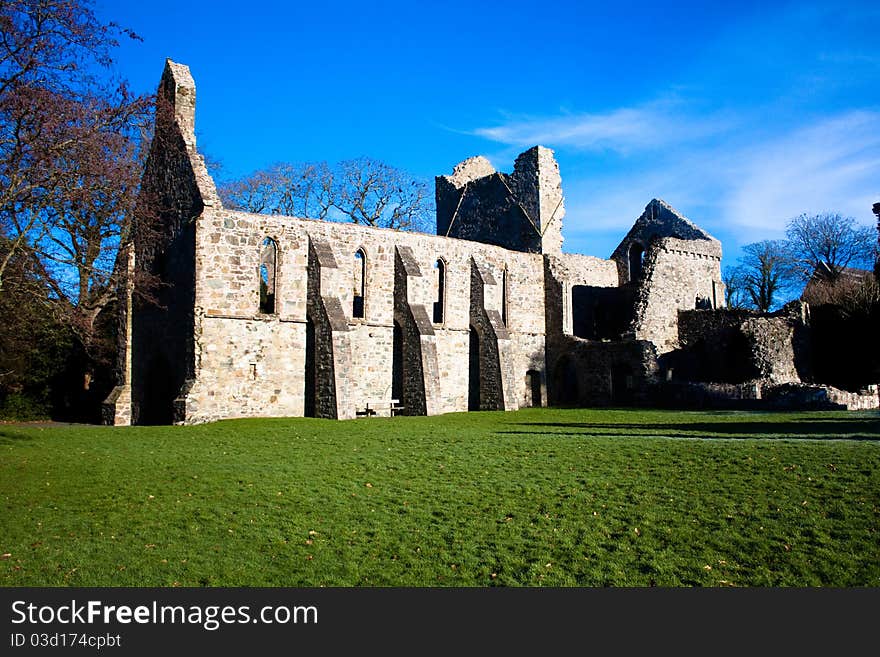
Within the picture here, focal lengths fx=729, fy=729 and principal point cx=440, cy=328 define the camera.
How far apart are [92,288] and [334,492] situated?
21909 mm

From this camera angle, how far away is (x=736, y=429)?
17844 millimetres

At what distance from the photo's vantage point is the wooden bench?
26.2 meters

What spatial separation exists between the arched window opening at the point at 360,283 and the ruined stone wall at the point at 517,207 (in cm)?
905

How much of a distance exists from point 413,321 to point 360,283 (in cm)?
309

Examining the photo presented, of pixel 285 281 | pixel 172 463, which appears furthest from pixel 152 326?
pixel 172 463

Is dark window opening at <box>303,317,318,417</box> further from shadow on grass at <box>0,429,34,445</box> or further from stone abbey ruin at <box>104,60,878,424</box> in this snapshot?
shadow on grass at <box>0,429,34,445</box>

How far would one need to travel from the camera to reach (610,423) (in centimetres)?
2108

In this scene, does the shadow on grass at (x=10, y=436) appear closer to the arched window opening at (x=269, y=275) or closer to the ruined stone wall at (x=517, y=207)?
the arched window opening at (x=269, y=275)

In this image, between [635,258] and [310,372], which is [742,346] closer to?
[635,258]

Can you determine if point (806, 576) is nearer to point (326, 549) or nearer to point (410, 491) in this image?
point (326, 549)

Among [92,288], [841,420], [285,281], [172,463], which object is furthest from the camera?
[92,288]

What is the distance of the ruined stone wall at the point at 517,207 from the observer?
114 feet

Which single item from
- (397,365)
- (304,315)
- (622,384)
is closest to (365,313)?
(397,365)

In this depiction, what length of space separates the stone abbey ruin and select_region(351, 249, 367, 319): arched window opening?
11 cm
